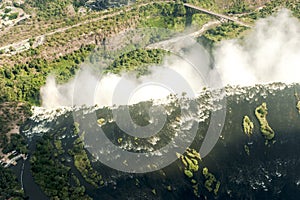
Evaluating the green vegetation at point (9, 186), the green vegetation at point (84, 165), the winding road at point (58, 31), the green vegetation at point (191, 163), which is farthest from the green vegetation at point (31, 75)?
the green vegetation at point (191, 163)

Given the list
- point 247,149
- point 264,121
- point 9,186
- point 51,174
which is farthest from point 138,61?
point 9,186

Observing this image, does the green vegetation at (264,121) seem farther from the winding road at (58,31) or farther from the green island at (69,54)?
the winding road at (58,31)

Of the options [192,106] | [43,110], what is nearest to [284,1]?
[192,106]

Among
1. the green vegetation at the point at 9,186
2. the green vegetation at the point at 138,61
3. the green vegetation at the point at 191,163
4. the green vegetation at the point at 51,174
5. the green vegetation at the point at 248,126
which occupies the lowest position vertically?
the green vegetation at the point at 9,186

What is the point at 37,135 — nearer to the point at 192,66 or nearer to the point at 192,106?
the point at 192,106

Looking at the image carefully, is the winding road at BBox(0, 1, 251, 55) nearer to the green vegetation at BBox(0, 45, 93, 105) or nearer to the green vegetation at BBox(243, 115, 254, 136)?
the green vegetation at BBox(0, 45, 93, 105)

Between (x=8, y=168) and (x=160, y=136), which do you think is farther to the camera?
(x=160, y=136)
